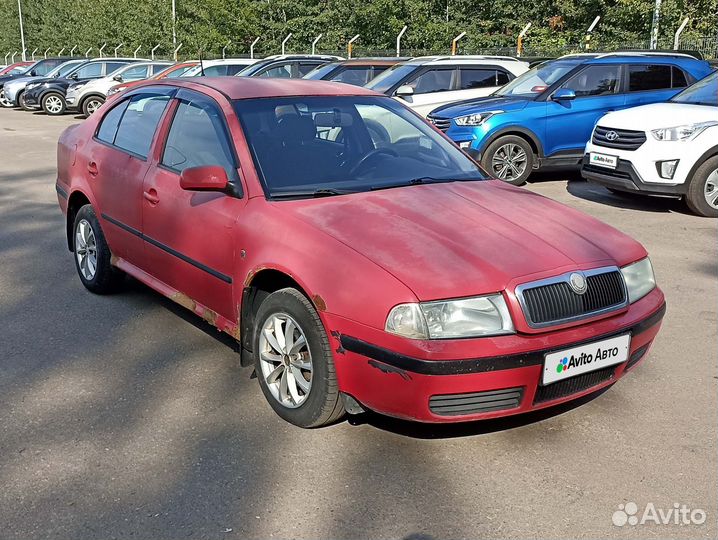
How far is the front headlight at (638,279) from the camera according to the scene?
12.3 feet

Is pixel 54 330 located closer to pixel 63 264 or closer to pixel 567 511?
pixel 63 264

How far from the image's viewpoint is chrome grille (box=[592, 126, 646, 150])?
8695mm

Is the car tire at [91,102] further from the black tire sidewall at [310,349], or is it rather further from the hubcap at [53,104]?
the black tire sidewall at [310,349]

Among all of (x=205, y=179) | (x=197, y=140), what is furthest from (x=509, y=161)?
(x=205, y=179)

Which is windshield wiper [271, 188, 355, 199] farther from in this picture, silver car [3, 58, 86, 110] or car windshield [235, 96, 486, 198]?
silver car [3, 58, 86, 110]

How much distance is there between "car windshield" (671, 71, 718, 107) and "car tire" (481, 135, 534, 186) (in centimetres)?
206

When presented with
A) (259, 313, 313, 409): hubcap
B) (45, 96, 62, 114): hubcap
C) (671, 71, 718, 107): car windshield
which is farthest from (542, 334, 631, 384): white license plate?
(45, 96, 62, 114): hubcap

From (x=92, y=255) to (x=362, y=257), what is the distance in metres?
3.17

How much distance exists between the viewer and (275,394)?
12.6 feet

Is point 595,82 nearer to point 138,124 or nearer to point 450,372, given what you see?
point 138,124

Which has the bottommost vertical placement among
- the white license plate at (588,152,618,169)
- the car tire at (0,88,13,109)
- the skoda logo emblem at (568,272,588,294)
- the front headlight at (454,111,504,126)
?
the car tire at (0,88,13,109)

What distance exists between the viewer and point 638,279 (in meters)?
3.82

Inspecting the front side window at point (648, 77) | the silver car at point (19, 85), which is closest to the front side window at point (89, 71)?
the silver car at point (19, 85)

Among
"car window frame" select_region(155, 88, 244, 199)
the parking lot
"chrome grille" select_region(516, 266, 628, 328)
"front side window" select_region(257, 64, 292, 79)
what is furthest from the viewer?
"front side window" select_region(257, 64, 292, 79)
